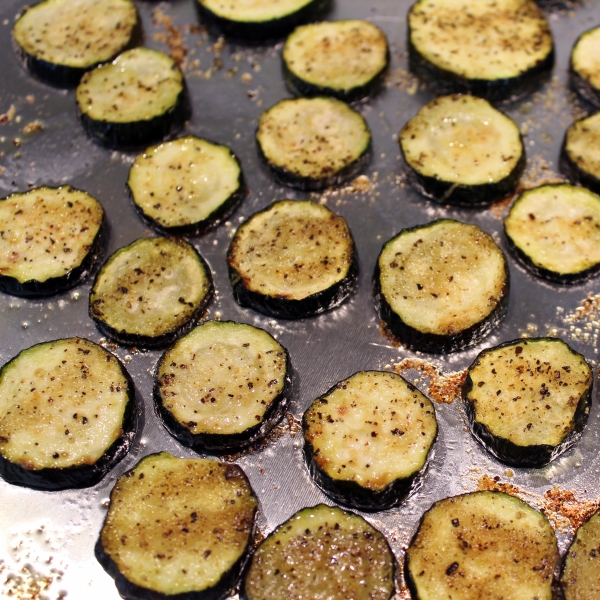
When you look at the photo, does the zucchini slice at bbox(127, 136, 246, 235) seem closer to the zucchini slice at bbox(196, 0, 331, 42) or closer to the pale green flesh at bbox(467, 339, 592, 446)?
the zucchini slice at bbox(196, 0, 331, 42)

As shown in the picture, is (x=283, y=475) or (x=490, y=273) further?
(x=490, y=273)

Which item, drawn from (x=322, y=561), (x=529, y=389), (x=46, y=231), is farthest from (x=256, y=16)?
(x=322, y=561)

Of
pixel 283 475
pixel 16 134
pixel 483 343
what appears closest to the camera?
pixel 283 475

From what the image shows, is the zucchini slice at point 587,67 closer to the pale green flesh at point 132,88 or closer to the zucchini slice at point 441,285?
the zucchini slice at point 441,285

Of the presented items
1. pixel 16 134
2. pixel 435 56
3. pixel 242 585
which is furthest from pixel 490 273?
pixel 16 134

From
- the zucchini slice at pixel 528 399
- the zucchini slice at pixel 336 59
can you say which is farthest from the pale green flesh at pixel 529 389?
the zucchini slice at pixel 336 59

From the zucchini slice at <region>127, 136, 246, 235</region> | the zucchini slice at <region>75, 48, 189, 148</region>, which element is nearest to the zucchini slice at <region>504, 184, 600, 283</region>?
the zucchini slice at <region>127, 136, 246, 235</region>

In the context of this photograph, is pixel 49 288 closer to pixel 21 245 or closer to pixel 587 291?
pixel 21 245
